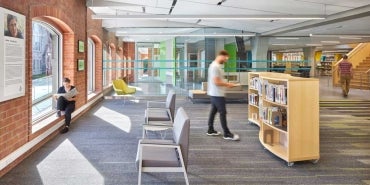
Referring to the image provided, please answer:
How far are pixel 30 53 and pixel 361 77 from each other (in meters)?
15.3

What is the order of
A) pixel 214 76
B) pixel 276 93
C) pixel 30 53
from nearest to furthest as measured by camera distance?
pixel 276 93
pixel 30 53
pixel 214 76

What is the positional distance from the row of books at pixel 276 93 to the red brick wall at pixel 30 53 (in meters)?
3.65

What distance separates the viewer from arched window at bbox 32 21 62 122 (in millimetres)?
6906

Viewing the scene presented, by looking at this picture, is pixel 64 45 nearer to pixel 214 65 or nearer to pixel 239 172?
pixel 214 65

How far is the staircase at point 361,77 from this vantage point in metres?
15.9

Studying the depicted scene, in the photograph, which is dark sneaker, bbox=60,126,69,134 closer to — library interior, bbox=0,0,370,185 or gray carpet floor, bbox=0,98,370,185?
library interior, bbox=0,0,370,185

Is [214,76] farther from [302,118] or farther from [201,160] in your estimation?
[302,118]

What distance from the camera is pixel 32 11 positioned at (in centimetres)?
543

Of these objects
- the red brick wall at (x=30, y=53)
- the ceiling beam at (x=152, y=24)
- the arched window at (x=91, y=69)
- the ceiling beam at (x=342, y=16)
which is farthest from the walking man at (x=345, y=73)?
the arched window at (x=91, y=69)

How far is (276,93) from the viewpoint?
508 centimetres

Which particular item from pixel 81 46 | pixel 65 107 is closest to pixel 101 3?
pixel 81 46

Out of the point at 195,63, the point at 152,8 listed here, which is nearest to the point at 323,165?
the point at 152,8

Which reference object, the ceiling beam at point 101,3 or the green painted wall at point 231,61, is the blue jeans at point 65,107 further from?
the green painted wall at point 231,61

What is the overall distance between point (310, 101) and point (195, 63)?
11.1m
